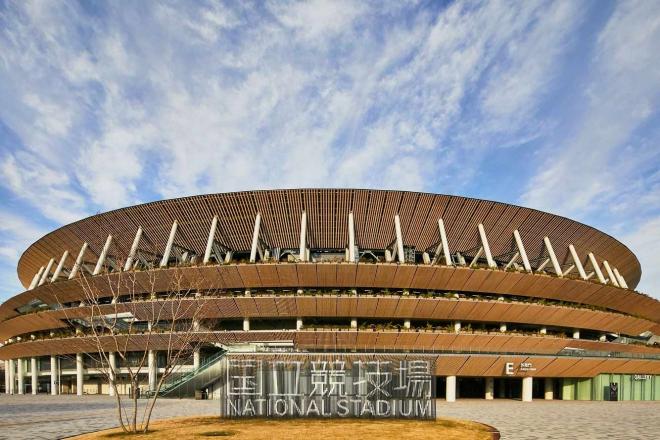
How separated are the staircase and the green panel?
31125 millimetres

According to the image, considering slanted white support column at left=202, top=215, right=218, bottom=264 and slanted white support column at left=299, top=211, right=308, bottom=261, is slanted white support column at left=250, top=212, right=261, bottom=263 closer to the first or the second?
slanted white support column at left=202, top=215, right=218, bottom=264

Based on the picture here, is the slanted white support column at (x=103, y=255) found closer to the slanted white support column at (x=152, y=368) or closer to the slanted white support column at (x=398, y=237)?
the slanted white support column at (x=152, y=368)

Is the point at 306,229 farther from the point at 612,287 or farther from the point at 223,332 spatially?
the point at 612,287

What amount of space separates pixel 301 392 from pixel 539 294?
2979 centimetres

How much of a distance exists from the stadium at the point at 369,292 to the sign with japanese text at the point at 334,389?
12383 mm

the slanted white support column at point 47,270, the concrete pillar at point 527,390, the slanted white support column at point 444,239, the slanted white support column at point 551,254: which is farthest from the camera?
the slanted white support column at point 47,270

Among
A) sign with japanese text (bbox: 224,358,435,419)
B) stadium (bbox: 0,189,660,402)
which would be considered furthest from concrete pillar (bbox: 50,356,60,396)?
sign with japanese text (bbox: 224,358,435,419)

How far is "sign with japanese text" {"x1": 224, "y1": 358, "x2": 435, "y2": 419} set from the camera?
20031 mm

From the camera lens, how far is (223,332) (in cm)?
3944

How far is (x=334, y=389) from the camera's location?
2030 cm

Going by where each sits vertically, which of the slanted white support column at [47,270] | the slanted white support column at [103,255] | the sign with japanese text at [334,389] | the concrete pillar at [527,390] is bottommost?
the concrete pillar at [527,390]

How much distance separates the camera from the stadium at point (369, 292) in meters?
38.2

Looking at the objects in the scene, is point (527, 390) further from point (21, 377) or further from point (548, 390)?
point (21, 377)

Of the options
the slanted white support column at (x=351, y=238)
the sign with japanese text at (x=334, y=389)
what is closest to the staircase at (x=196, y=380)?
the slanted white support column at (x=351, y=238)
